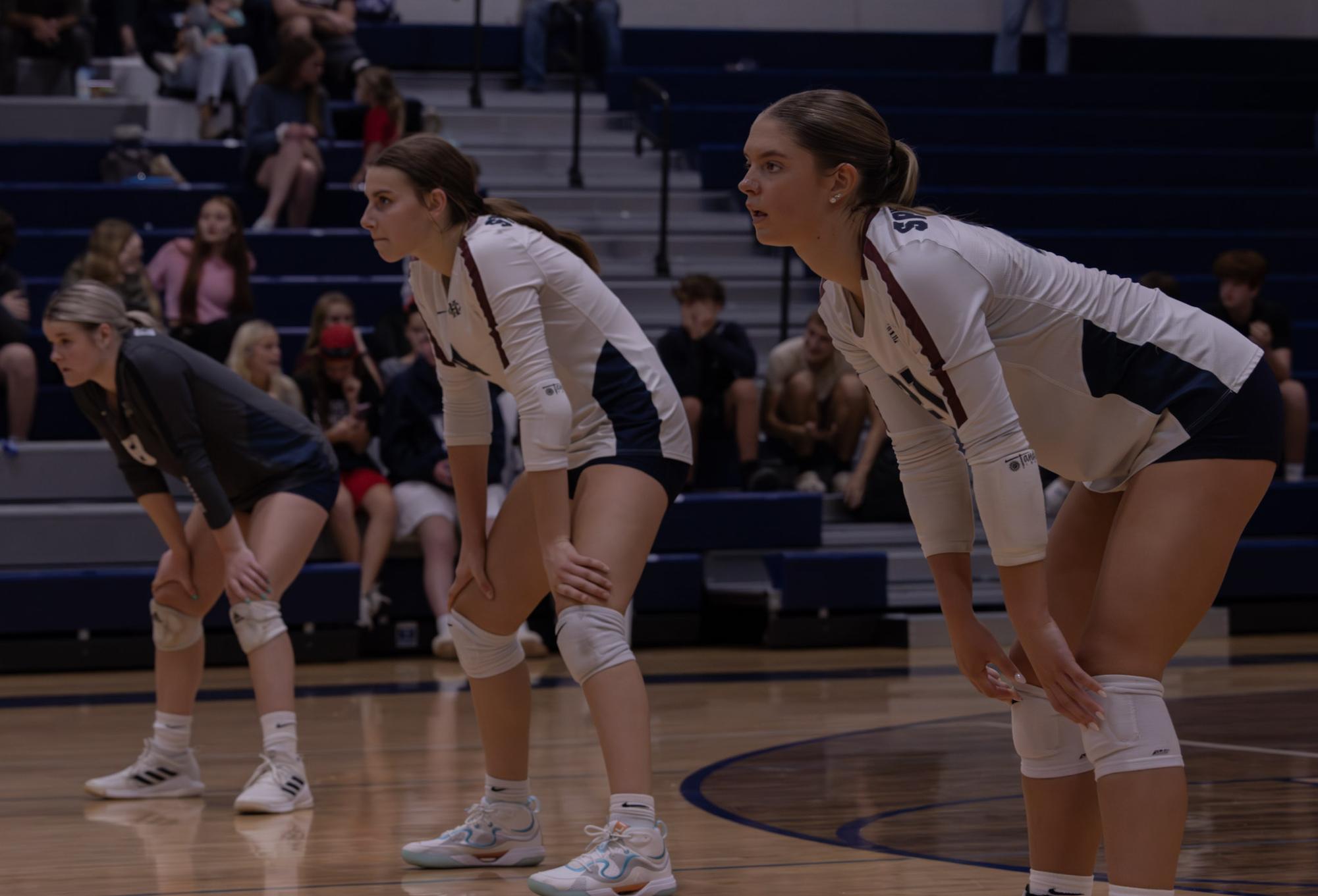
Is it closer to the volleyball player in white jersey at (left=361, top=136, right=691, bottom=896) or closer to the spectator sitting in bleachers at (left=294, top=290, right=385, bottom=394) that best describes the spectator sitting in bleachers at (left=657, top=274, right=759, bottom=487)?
the spectator sitting in bleachers at (left=294, top=290, right=385, bottom=394)

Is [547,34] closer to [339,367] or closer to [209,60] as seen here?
[209,60]

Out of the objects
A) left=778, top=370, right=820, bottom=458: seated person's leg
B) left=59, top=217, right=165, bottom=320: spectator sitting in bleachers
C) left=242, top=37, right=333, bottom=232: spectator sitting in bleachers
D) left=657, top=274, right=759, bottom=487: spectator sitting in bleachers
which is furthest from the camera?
left=242, top=37, right=333, bottom=232: spectator sitting in bleachers

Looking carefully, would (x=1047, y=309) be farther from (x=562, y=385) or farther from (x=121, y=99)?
(x=121, y=99)

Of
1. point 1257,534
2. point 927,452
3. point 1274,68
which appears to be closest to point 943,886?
point 927,452

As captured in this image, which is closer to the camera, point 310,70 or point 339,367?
point 339,367

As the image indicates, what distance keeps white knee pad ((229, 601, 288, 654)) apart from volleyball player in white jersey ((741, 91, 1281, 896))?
1.93 meters

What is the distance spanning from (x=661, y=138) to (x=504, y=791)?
274 inches

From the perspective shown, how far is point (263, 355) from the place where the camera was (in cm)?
677

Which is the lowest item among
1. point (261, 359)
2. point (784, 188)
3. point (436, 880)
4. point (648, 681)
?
point (648, 681)

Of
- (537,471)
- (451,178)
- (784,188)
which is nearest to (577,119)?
(451,178)

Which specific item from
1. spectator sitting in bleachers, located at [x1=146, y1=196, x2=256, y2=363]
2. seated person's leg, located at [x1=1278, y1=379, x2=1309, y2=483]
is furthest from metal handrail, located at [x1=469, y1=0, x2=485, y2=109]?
seated person's leg, located at [x1=1278, y1=379, x2=1309, y2=483]

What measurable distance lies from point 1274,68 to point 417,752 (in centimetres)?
978

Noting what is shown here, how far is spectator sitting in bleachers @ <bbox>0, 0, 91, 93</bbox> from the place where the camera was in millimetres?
9344

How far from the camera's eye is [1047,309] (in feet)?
7.92
